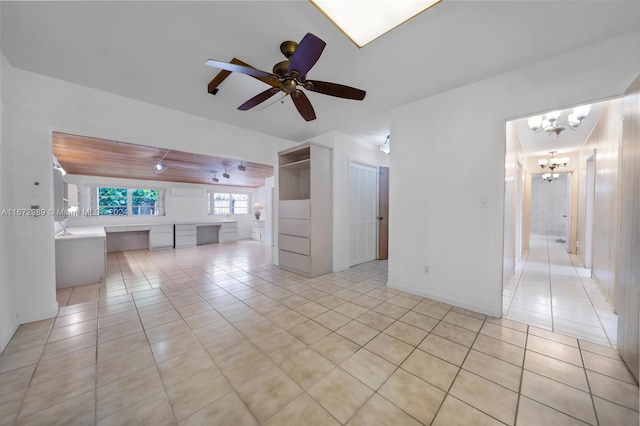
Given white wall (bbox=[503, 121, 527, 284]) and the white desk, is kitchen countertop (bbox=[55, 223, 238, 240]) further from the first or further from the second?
white wall (bbox=[503, 121, 527, 284])

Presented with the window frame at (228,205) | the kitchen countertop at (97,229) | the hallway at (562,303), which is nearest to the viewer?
the hallway at (562,303)

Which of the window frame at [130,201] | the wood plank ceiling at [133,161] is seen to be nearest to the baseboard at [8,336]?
the wood plank ceiling at [133,161]

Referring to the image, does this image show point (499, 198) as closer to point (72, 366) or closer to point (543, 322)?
point (543, 322)

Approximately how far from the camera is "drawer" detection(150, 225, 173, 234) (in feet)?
22.8

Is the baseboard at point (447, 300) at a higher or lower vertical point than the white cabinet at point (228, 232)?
lower

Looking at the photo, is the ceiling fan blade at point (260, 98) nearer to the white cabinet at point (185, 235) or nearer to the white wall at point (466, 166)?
the white wall at point (466, 166)

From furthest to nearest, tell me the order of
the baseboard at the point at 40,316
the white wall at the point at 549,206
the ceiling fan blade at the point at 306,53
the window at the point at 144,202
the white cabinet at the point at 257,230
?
1. the white wall at the point at 549,206
2. the white cabinet at the point at 257,230
3. the window at the point at 144,202
4. the baseboard at the point at 40,316
5. the ceiling fan blade at the point at 306,53

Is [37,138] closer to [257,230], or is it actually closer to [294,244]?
[294,244]

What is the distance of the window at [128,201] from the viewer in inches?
268

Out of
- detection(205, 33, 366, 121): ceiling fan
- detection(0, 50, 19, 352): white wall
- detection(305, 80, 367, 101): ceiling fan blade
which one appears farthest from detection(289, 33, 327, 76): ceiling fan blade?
detection(0, 50, 19, 352): white wall

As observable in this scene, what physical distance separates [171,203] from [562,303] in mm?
9660

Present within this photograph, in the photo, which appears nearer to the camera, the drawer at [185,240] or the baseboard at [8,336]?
the baseboard at [8,336]

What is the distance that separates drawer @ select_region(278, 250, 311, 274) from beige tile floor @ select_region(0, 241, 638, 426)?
40.1 inches

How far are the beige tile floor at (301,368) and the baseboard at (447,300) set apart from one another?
0.27ft
